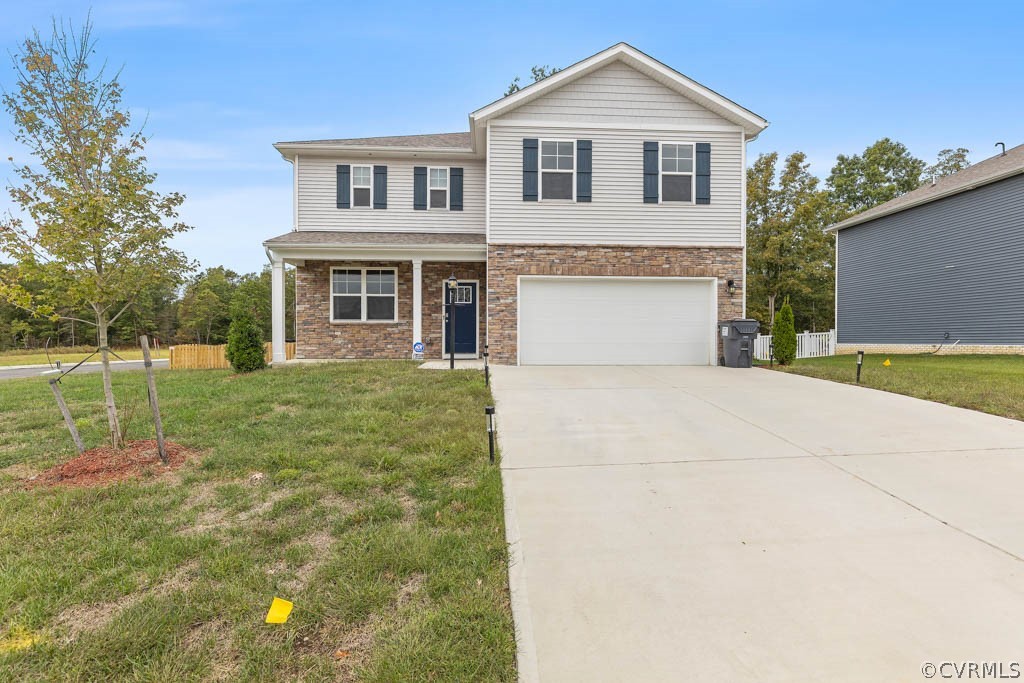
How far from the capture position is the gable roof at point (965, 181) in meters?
14.4

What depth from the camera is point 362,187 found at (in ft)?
44.1

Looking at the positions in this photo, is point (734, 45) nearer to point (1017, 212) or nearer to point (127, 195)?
point (1017, 212)

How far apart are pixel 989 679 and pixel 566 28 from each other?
16593 millimetres

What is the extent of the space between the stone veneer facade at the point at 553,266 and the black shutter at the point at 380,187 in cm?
419

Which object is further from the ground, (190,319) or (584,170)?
(584,170)

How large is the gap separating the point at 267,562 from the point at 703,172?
475 inches

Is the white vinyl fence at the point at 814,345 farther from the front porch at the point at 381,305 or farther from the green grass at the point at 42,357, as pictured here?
the green grass at the point at 42,357

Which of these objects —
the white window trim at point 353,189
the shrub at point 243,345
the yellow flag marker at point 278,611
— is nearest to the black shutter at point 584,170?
the white window trim at point 353,189

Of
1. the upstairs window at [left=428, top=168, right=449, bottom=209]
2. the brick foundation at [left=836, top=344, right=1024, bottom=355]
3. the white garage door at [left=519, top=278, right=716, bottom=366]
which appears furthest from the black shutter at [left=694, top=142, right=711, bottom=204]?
the brick foundation at [left=836, top=344, right=1024, bottom=355]

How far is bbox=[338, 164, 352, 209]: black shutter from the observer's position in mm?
Answer: 13352

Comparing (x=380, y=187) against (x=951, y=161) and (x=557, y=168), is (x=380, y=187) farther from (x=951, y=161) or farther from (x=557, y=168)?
(x=951, y=161)

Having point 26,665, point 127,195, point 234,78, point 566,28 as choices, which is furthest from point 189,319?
point 26,665

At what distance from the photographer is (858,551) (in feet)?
9.47

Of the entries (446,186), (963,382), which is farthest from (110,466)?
(963,382)
